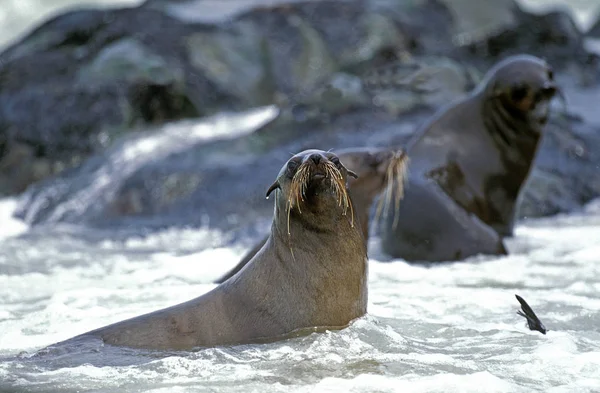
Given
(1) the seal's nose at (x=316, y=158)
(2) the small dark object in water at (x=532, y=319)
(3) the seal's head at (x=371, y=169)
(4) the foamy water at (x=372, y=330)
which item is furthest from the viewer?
(3) the seal's head at (x=371, y=169)

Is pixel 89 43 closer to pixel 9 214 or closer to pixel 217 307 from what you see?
pixel 9 214

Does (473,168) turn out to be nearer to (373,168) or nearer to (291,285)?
(373,168)

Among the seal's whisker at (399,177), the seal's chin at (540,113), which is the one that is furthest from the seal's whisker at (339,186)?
the seal's chin at (540,113)

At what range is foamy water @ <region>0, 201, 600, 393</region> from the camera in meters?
4.49

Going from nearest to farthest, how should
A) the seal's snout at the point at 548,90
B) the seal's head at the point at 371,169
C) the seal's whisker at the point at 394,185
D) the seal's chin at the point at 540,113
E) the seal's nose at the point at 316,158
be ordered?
the seal's nose at the point at 316,158
the seal's whisker at the point at 394,185
the seal's head at the point at 371,169
the seal's snout at the point at 548,90
the seal's chin at the point at 540,113

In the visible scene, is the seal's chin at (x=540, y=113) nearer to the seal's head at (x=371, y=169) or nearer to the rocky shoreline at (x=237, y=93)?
the rocky shoreline at (x=237, y=93)

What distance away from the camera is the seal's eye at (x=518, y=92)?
9.00m

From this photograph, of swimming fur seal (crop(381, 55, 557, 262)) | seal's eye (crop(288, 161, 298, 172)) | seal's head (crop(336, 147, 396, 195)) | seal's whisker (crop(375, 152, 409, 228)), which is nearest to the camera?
seal's eye (crop(288, 161, 298, 172))

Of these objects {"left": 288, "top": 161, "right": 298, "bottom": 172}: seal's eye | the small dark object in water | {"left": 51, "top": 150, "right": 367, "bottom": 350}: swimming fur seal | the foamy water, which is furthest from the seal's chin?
{"left": 288, "top": 161, "right": 298, "bottom": 172}: seal's eye

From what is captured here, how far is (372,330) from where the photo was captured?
529 cm

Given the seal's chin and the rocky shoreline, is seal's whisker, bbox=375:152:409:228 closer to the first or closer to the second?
the seal's chin

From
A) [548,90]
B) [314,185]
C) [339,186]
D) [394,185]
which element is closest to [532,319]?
[339,186]

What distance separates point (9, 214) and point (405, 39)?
24.0ft

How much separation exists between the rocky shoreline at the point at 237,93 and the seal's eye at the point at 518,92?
235 centimetres
